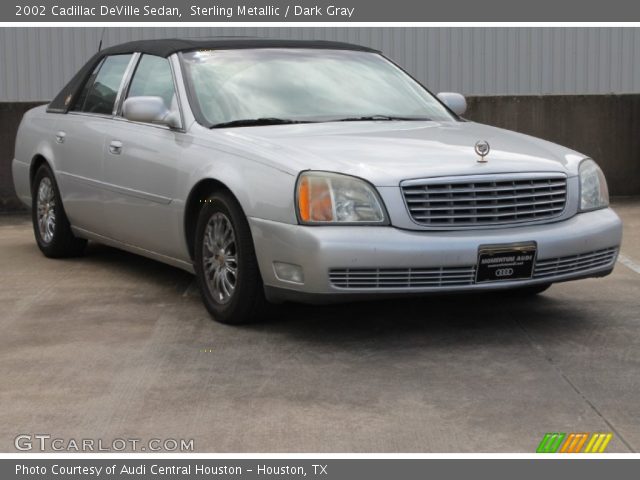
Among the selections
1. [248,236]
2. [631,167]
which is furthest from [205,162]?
[631,167]

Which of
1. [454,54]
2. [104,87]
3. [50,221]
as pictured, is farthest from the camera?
[454,54]

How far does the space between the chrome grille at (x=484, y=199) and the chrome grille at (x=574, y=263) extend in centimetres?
22

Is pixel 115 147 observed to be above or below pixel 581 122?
above

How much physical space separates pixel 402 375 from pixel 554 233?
122cm

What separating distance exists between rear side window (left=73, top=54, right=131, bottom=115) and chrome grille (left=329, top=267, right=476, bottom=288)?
9.30 ft

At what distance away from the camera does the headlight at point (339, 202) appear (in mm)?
6047

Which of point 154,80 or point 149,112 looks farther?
point 154,80

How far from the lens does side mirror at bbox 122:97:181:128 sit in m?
7.21

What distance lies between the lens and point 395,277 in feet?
19.8

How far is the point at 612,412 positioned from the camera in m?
5.01

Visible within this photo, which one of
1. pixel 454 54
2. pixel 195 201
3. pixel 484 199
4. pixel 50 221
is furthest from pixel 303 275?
pixel 454 54

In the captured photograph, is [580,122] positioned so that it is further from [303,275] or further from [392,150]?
[303,275]

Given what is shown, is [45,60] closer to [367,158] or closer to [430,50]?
[430,50]

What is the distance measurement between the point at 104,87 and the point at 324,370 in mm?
3550
